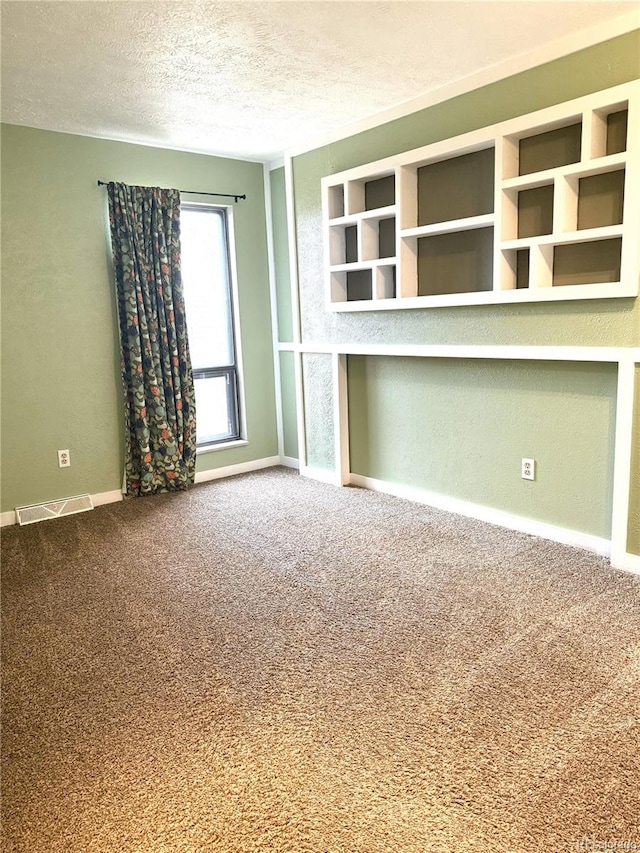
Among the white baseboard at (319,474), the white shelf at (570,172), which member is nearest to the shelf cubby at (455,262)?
the white shelf at (570,172)

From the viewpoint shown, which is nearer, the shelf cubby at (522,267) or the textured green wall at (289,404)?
the shelf cubby at (522,267)

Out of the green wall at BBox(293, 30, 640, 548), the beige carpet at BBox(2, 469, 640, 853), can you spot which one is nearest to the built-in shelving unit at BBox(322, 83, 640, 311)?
the green wall at BBox(293, 30, 640, 548)

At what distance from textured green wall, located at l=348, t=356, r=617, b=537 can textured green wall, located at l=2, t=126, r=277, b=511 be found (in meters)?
1.76

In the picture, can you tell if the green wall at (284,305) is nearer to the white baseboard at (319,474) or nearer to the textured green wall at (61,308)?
the white baseboard at (319,474)

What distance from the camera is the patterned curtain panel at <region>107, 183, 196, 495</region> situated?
13.6 feet

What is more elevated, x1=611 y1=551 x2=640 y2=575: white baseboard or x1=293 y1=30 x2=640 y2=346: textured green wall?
x1=293 y1=30 x2=640 y2=346: textured green wall

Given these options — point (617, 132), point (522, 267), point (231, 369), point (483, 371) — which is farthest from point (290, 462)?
point (617, 132)

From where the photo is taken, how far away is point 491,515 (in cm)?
362

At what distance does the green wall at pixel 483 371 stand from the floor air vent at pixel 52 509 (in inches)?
67.0

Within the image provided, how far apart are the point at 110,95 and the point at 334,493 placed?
8.96 ft

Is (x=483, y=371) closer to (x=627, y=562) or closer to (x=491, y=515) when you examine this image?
(x=491, y=515)

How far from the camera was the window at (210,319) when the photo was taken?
15.4ft

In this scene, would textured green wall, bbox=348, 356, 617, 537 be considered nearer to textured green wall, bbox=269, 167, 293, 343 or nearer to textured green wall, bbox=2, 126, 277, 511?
textured green wall, bbox=269, 167, 293, 343

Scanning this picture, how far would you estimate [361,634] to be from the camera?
2479mm
